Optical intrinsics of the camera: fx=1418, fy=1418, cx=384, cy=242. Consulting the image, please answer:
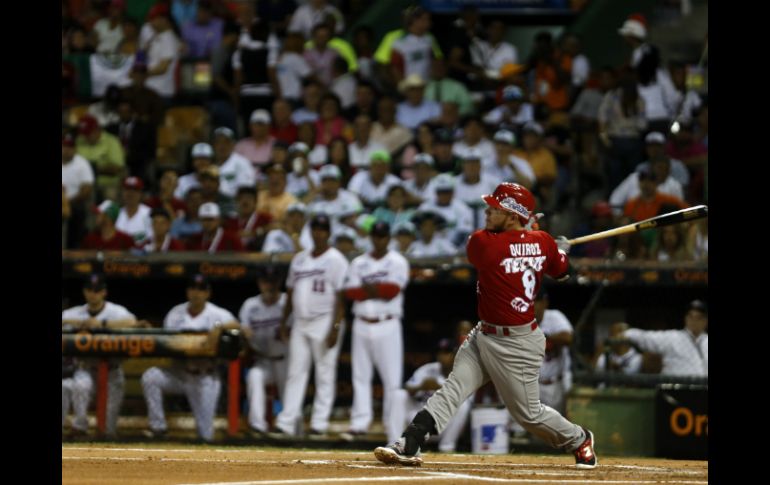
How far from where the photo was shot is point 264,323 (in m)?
13.7

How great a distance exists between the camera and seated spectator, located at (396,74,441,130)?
16047mm

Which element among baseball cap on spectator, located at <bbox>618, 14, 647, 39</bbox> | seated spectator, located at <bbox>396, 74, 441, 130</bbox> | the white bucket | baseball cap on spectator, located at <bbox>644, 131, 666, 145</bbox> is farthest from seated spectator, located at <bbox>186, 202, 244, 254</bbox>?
baseball cap on spectator, located at <bbox>618, 14, 647, 39</bbox>

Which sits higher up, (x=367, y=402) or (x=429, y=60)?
(x=429, y=60)

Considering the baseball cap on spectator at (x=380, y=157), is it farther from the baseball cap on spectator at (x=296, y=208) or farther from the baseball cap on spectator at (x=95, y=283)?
the baseball cap on spectator at (x=95, y=283)

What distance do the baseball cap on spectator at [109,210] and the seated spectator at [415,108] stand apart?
11.1 feet

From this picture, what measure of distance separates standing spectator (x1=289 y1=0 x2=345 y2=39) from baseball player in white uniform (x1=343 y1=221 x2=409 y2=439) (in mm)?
5098

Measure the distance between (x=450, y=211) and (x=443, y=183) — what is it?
0.30 metres

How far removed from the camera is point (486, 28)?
1805 centimetres

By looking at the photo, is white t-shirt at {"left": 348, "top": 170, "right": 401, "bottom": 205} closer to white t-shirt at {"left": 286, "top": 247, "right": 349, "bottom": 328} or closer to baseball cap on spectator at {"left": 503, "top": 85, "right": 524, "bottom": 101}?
white t-shirt at {"left": 286, "top": 247, "right": 349, "bottom": 328}

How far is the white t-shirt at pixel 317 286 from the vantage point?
13.2 meters

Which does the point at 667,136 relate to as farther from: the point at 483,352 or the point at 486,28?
the point at 483,352

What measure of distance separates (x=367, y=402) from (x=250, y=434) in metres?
1.12
